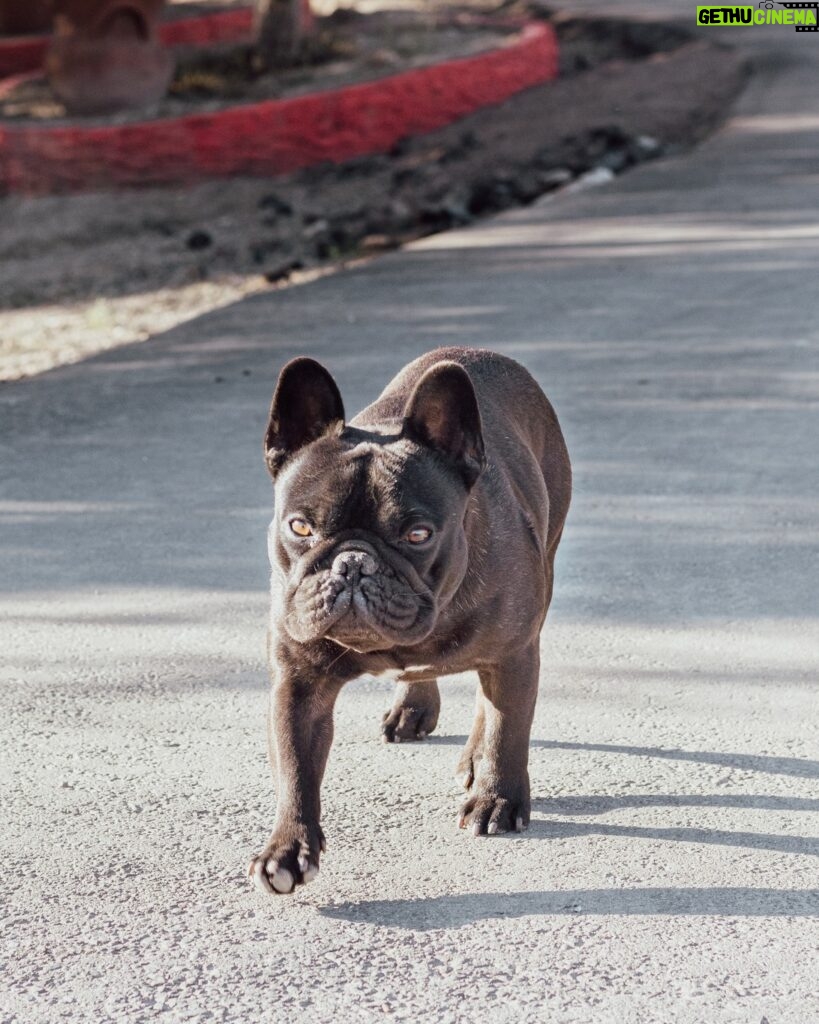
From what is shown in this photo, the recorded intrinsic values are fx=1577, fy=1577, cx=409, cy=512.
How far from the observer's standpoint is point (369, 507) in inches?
141

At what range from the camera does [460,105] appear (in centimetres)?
1867

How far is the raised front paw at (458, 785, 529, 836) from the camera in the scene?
4109 mm

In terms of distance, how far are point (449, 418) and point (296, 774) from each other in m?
0.93

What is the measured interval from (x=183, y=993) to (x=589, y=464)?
4378 millimetres

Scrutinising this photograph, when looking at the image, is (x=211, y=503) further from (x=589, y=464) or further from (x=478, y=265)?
(x=478, y=265)

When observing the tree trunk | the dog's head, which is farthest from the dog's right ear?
the tree trunk

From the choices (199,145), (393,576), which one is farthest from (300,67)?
(393,576)

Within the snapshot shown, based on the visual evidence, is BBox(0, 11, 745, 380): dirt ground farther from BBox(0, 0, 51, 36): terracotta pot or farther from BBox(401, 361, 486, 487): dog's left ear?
BBox(0, 0, 51, 36): terracotta pot

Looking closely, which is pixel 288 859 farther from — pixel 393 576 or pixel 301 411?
pixel 301 411

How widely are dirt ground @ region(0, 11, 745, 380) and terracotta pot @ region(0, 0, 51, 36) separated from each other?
749 cm

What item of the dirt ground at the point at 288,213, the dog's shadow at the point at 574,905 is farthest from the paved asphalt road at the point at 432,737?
the dirt ground at the point at 288,213

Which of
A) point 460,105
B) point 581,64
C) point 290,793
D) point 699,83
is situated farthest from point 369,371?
point 581,64

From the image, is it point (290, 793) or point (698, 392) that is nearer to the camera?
point (290, 793)

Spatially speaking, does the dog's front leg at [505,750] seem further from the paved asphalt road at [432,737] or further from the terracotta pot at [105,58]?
the terracotta pot at [105,58]
